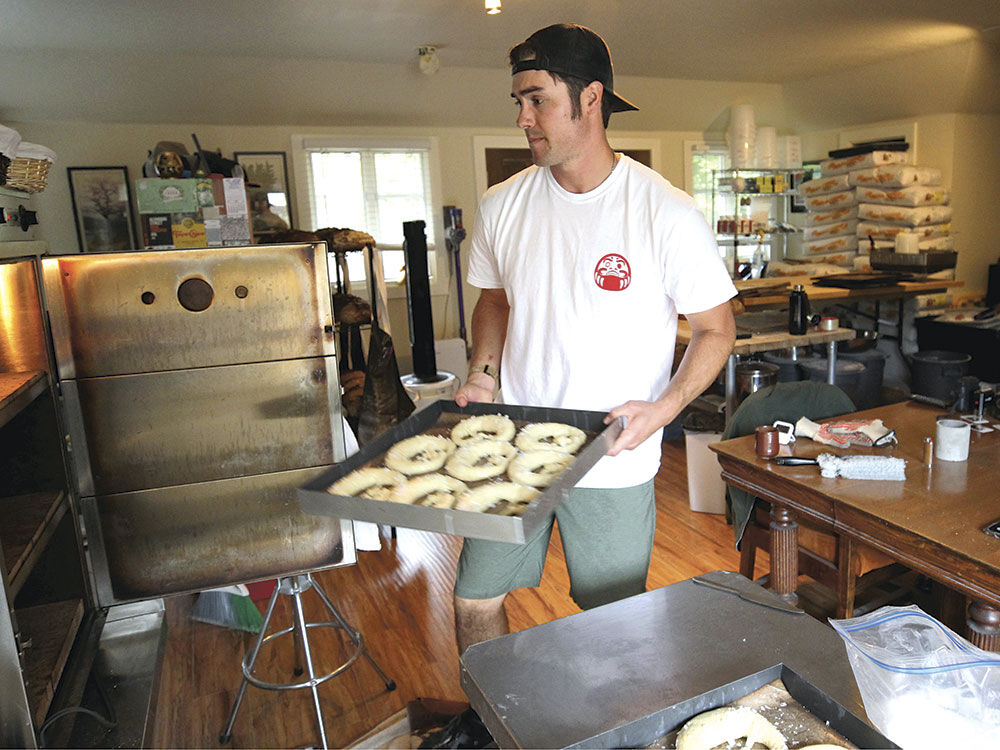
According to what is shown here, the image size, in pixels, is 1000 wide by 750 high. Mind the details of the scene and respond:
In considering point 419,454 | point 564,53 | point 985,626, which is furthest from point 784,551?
point 564,53

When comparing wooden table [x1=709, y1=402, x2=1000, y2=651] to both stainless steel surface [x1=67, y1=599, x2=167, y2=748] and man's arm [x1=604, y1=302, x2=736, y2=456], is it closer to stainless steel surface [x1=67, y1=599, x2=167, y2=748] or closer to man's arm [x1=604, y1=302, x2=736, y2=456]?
man's arm [x1=604, y1=302, x2=736, y2=456]

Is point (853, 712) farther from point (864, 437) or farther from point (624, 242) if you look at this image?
point (864, 437)

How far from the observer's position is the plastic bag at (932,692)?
871 millimetres

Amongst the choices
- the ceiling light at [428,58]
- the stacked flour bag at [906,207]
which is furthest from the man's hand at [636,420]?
the stacked flour bag at [906,207]

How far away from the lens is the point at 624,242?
161 cm

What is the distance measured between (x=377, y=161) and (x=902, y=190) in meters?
4.45

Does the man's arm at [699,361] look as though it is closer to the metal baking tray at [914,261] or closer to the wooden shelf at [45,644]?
the wooden shelf at [45,644]

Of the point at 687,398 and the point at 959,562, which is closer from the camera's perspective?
the point at 959,562

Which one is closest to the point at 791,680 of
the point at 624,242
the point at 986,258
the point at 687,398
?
the point at 687,398

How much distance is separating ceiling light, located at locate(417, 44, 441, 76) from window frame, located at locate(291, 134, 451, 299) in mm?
753

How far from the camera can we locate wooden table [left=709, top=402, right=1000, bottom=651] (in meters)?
1.51

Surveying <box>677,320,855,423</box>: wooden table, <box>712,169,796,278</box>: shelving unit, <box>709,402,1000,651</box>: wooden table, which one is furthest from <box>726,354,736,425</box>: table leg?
<box>712,169,796,278</box>: shelving unit

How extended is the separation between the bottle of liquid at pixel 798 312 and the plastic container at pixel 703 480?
38.5 inches

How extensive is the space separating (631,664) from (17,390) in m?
1.52
